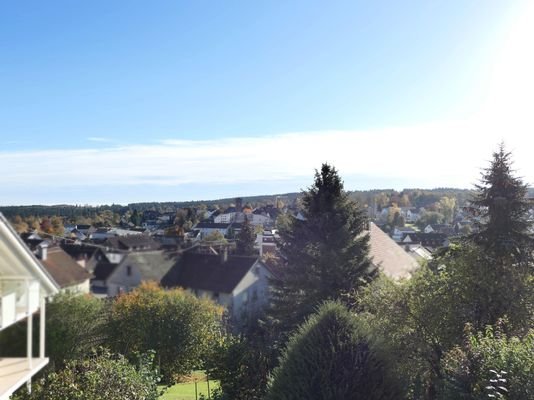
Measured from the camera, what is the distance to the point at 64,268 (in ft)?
89.6

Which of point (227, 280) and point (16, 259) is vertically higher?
point (16, 259)

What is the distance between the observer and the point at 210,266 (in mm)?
37281

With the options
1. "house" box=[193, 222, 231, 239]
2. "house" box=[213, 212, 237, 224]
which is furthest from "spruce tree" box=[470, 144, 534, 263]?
"house" box=[213, 212, 237, 224]

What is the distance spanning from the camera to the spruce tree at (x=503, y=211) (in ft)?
46.6

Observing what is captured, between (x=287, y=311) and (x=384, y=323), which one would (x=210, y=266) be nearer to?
(x=287, y=311)

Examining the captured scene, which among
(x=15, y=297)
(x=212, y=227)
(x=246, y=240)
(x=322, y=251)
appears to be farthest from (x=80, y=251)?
(x=212, y=227)

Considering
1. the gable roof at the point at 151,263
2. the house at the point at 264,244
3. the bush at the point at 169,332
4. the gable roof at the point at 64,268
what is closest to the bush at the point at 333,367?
the bush at the point at 169,332

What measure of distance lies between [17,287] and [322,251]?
51.8 ft

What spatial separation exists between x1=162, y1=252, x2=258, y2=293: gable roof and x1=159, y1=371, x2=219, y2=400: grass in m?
12.4

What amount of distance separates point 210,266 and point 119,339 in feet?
56.9

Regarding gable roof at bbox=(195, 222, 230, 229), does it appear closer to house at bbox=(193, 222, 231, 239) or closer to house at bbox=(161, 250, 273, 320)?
house at bbox=(193, 222, 231, 239)

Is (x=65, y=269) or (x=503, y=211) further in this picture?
(x=65, y=269)

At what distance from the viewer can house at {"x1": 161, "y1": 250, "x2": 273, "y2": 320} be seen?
3403 centimetres

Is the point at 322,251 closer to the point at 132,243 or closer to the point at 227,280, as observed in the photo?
the point at 227,280
